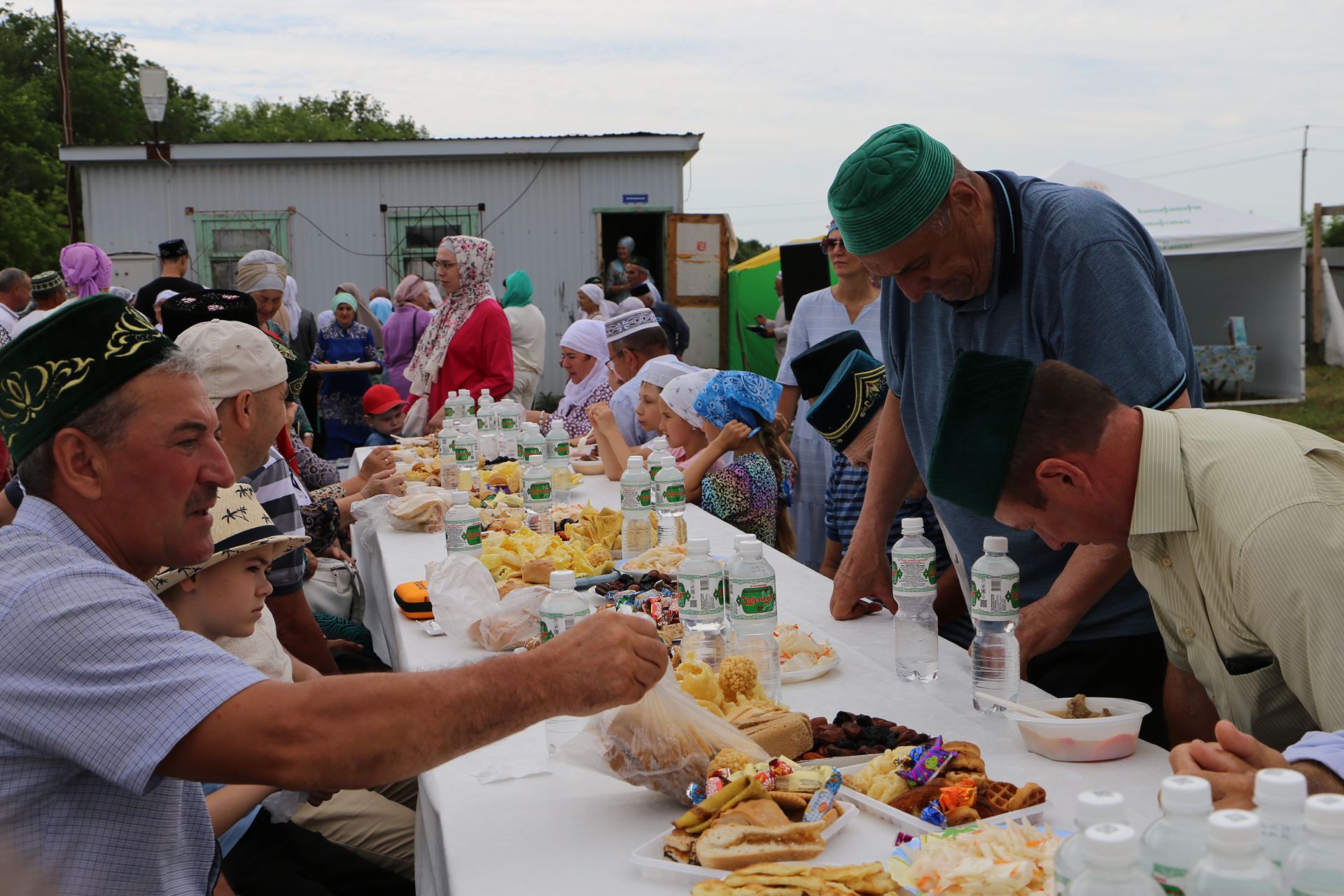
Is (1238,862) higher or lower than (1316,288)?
lower

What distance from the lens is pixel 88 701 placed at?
158 centimetres

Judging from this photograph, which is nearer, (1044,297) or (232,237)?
(1044,297)

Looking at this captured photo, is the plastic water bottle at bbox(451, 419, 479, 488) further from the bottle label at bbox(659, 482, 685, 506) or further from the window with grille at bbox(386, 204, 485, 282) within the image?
the window with grille at bbox(386, 204, 485, 282)

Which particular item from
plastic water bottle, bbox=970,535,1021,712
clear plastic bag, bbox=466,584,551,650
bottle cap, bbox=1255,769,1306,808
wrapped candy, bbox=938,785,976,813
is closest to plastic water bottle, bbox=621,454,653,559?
clear plastic bag, bbox=466,584,551,650

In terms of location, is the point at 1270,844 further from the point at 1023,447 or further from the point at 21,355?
the point at 21,355

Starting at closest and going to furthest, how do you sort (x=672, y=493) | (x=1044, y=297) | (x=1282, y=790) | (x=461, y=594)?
(x=1282, y=790) → (x=1044, y=297) → (x=461, y=594) → (x=672, y=493)

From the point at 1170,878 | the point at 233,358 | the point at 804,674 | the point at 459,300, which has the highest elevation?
the point at 459,300

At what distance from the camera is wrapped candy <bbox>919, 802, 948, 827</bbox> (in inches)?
69.8

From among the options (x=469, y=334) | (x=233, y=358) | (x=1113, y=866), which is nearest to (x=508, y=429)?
(x=469, y=334)

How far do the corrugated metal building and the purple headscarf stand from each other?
6983 mm

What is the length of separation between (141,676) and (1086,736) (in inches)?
63.4

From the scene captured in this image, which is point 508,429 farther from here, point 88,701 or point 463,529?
point 88,701

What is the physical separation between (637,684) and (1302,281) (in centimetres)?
1578

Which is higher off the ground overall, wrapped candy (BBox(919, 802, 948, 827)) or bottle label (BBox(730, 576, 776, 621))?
bottle label (BBox(730, 576, 776, 621))
